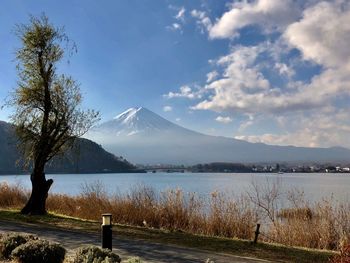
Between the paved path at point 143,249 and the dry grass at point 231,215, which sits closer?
the paved path at point 143,249

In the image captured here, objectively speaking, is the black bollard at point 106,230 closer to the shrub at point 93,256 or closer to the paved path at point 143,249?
the paved path at point 143,249

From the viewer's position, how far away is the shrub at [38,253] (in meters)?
7.64

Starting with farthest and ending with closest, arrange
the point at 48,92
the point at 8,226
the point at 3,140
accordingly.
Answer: the point at 3,140, the point at 48,92, the point at 8,226

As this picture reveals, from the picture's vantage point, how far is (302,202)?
15562mm

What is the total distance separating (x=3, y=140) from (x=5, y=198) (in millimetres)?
57964

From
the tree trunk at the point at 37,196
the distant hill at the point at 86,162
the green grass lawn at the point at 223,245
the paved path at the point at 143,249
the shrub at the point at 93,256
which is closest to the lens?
the shrub at the point at 93,256

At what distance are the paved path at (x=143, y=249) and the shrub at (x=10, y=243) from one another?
3.80ft

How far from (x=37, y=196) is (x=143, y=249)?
8770mm

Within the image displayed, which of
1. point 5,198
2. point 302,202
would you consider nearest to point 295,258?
point 302,202

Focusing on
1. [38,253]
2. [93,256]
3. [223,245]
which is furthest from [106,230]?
[223,245]

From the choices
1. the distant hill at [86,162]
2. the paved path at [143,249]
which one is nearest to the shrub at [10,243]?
the paved path at [143,249]

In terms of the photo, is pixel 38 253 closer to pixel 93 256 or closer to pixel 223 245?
pixel 93 256

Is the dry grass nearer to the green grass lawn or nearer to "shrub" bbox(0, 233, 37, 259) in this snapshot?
the green grass lawn

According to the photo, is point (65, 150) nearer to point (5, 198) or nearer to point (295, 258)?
point (5, 198)
